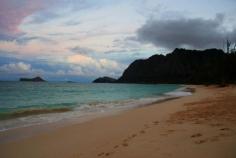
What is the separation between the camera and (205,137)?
24.0ft

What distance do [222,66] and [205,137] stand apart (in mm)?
78886

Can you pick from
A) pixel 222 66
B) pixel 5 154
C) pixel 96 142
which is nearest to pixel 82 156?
pixel 96 142

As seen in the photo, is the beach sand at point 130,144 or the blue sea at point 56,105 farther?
the blue sea at point 56,105

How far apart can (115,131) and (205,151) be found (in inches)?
182

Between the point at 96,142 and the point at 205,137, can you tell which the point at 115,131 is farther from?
the point at 205,137

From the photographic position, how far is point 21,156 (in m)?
7.31

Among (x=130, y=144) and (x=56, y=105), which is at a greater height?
(x=130, y=144)

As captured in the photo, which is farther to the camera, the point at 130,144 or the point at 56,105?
the point at 56,105

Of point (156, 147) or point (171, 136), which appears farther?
point (171, 136)

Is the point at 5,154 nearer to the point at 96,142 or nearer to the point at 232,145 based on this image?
the point at 96,142

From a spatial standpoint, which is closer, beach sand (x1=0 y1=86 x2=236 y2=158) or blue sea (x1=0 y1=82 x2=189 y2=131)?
beach sand (x1=0 y1=86 x2=236 y2=158)

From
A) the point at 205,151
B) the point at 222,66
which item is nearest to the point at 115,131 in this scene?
the point at 205,151

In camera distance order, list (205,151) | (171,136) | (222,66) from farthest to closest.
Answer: (222,66), (171,136), (205,151)

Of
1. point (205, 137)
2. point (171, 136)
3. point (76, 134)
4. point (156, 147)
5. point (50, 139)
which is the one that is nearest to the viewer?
point (156, 147)
